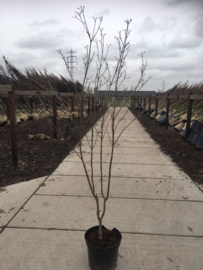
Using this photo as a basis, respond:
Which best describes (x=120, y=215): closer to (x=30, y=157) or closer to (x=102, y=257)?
(x=102, y=257)

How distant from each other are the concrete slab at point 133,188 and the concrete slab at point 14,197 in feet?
0.55

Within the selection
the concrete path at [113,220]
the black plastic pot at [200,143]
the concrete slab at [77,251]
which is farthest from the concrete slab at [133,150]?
the concrete slab at [77,251]

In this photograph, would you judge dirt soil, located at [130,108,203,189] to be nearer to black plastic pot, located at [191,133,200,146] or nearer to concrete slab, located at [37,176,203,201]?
black plastic pot, located at [191,133,200,146]

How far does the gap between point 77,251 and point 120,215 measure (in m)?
0.78

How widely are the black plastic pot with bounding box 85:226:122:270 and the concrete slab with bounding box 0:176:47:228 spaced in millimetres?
1214

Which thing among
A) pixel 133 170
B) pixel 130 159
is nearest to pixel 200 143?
pixel 130 159

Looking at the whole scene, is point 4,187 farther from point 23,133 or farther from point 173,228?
point 23,133

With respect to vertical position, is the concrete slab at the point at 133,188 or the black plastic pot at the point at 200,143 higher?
the black plastic pot at the point at 200,143

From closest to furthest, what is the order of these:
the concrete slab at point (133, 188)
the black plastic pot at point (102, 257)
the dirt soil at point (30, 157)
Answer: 1. the black plastic pot at point (102, 257)
2. the concrete slab at point (133, 188)
3. the dirt soil at point (30, 157)

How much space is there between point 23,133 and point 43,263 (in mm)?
6244

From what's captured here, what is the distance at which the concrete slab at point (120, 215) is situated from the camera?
2529 mm

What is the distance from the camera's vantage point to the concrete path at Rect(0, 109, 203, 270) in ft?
6.77

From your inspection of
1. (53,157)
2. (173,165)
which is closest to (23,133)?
(53,157)

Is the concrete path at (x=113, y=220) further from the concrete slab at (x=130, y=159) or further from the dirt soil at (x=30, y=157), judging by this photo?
the concrete slab at (x=130, y=159)
